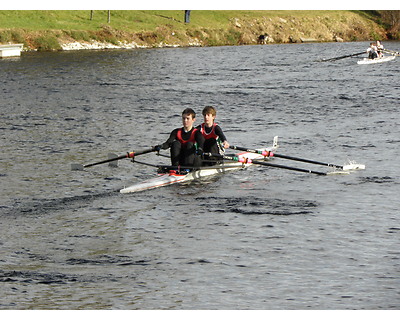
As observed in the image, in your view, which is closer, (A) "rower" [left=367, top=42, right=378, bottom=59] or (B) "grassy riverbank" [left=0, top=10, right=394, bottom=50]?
(A) "rower" [left=367, top=42, right=378, bottom=59]

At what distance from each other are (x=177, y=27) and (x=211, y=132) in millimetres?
81486

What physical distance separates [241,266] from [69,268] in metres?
3.64

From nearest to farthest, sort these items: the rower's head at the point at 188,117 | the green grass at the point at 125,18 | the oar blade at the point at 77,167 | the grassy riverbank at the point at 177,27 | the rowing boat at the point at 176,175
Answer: the rower's head at the point at 188,117 → the rowing boat at the point at 176,175 → the oar blade at the point at 77,167 → the grassy riverbank at the point at 177,27 → the green grass at the point at 125,18

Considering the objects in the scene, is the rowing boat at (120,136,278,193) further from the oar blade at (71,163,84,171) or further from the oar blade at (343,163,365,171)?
the oar blade at (343,163,365,171)

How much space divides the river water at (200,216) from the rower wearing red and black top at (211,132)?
1.15 metres

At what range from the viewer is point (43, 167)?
2662cm

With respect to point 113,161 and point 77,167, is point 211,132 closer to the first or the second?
point 113,161

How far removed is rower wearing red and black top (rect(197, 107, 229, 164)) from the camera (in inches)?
920

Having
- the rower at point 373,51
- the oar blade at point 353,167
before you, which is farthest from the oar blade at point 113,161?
the rower at point 373,51

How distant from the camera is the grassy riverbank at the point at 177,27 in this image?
87.8 meters

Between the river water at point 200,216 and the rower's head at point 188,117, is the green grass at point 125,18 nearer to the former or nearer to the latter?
the river water at point 200,216

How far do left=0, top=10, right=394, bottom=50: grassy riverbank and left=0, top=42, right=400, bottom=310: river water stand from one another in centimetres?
4474

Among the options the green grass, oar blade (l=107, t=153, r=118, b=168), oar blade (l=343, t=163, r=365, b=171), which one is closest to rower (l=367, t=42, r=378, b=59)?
the green grass

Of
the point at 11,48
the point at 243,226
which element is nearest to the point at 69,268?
the point at 243,226
